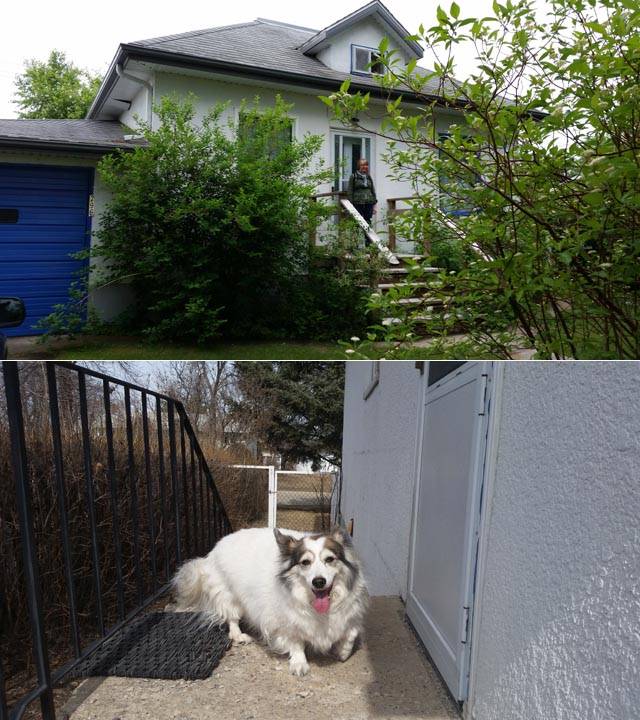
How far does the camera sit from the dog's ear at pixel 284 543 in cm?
110

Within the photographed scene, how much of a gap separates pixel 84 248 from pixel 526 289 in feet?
5.95

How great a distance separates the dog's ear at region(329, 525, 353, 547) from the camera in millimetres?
1194

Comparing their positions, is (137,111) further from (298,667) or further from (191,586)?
(298,667)

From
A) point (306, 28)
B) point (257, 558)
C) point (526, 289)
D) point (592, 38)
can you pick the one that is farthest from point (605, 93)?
point (306, 28)

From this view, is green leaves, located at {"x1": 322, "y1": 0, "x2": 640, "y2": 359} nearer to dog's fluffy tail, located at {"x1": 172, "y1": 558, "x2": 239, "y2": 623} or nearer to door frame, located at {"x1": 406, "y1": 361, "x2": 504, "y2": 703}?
door frame, located at {"x1": 406, "y1": 361, "x2": 504, "y2": 703}

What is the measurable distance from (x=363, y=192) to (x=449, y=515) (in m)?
1.64

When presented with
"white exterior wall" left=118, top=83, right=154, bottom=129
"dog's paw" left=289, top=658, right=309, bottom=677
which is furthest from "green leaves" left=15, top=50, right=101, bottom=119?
"dog's paw" left=289, top=658, right=309, bottom=677

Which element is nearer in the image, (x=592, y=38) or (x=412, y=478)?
(x=592, y=38)

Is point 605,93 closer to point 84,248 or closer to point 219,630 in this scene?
point 219,630

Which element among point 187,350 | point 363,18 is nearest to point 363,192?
point 363,18

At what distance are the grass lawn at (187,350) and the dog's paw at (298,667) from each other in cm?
52

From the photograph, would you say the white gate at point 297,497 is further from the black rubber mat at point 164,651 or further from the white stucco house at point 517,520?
the black rubber mat at point 164,651

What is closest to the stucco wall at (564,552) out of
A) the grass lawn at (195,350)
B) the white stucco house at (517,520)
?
the white stucco house at (517,520)

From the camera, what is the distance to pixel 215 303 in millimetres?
2414
